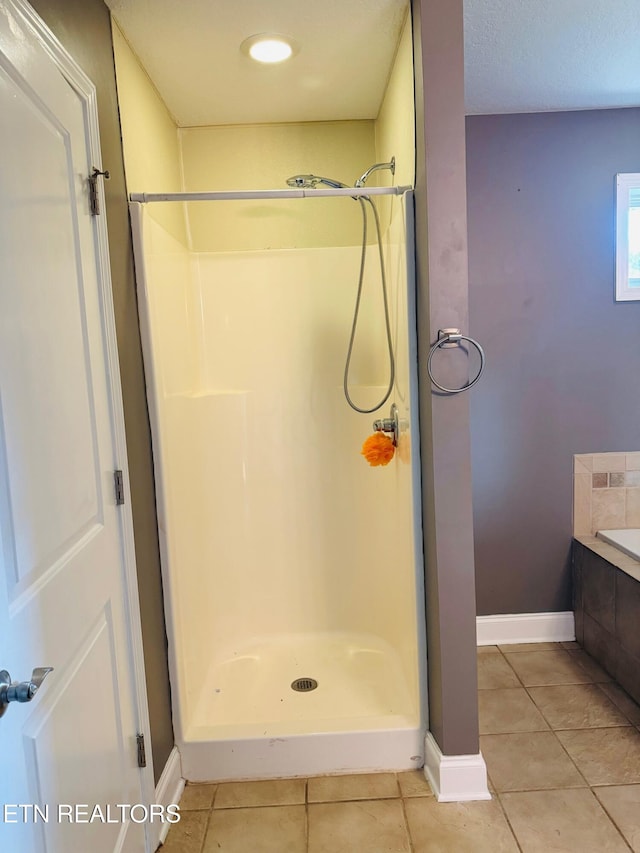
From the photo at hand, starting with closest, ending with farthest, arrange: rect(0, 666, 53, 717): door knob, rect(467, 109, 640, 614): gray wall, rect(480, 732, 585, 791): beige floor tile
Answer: rect(0, 666, 53, 717): door knob → rect(480, 732, 585, 791): beige floor tile → rect(467, 109, 640, 614): gray wall

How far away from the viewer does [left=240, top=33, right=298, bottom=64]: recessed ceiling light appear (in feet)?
5.98

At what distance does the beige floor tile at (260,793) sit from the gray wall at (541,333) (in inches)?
49.8

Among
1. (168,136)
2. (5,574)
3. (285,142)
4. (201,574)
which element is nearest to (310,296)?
(285,142)

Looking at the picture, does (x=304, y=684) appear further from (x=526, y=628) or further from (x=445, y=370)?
(x=445, y=370)

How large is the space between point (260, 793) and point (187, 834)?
25 cm

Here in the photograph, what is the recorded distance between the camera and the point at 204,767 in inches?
74.4

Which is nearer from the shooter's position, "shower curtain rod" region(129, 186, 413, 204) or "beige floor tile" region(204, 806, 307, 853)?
"beige floor tile" region(204, 806, 307, 853)

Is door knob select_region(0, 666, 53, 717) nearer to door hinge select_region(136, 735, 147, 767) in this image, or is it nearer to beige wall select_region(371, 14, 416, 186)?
door hinge select_region(136, 735, 147, 767)

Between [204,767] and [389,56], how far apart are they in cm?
250

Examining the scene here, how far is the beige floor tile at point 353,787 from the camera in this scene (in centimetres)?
179

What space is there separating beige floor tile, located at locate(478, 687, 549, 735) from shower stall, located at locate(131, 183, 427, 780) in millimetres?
359

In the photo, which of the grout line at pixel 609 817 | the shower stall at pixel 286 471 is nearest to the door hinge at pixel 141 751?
the shower stall at pixel 286 471

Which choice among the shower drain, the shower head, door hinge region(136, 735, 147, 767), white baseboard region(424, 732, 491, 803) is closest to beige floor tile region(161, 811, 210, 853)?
door hinge region(136, 735, 147, 767)

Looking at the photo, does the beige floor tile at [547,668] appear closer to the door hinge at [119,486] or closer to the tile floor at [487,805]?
the tile floor at [487,805]
